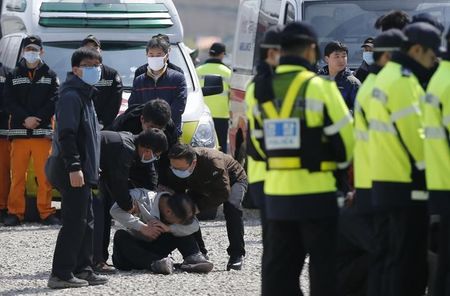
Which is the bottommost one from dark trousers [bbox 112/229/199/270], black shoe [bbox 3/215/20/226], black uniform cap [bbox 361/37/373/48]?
black shoe [bbox 3/215/20/226]

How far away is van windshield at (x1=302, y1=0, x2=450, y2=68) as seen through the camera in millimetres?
14195

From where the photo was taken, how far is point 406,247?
830 centimetres

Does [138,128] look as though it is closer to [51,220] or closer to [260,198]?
[260,198]

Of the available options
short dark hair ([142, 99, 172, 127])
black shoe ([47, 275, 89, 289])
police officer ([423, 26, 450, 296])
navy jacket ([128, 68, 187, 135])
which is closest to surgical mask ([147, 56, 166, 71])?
navy jacket ([128, 68, 187, 135])

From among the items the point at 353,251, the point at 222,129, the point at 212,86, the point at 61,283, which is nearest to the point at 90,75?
the point at 61,283

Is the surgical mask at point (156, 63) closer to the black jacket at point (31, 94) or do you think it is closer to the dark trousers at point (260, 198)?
the black jacket at point (31, 94)

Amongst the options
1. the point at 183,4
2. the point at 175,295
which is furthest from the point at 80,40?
the point at 183,4

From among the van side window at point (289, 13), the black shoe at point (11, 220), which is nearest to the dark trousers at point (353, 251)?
the van side window at point (289, 13)

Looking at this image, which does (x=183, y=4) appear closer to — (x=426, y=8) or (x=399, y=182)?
(x=426, y=8)

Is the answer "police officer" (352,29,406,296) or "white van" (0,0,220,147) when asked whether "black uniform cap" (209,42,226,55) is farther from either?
"police officer" (352,29,406,296)

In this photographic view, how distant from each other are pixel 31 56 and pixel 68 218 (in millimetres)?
4190

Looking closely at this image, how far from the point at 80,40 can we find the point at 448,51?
7.56m

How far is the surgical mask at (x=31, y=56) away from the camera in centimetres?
1413

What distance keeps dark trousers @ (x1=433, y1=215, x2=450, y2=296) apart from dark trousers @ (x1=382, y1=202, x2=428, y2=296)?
14cm
